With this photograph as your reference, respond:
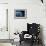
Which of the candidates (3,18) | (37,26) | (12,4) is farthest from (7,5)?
(37,26)

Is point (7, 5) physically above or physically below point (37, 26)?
Answer: above

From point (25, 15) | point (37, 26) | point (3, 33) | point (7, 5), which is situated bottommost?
point (3, 33)

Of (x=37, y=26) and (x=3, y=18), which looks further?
(x=3, y=18)

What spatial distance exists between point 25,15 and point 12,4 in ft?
2.15

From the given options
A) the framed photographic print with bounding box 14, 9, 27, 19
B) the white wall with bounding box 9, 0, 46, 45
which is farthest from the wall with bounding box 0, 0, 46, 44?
the framed photographic print with bounding box 14, 9, 27, 19

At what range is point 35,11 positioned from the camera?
4.73 m

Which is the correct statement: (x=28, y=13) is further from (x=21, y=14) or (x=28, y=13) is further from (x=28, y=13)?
(x=21, y=14)

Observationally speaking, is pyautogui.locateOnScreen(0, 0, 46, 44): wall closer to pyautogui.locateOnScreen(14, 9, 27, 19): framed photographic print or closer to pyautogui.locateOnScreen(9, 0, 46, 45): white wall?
pyautogui.locateOnScreen(9, 0, 46, 45): white wall

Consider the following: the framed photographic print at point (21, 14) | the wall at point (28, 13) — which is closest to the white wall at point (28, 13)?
the wall at point (28, 13)

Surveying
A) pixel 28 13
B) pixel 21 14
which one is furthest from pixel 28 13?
pixel 21 14

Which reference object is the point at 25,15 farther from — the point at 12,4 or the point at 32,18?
the point at 12,4

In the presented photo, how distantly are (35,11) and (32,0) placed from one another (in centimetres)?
43

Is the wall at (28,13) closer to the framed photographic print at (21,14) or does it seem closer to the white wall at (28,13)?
the white wall at (28,13)

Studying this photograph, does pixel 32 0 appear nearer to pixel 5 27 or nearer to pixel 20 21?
pixel 20 21
